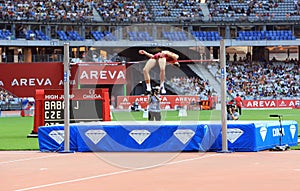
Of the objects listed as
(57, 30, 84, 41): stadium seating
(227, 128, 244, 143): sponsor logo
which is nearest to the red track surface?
(227, 128, 244, 143): sponsor logo

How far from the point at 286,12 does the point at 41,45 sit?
24.6 metres

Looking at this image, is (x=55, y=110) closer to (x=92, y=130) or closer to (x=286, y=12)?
(x=92, y=130)

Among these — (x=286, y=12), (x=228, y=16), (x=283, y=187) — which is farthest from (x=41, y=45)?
(x=283, y=187)

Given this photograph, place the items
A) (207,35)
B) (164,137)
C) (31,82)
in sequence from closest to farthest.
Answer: (164,137), (31,82), (207,35)

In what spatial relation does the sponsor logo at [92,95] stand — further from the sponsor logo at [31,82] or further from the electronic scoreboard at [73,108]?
the sponsor logo at [31,82]

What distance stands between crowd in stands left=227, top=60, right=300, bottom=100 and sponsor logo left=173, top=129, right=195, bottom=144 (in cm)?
4095

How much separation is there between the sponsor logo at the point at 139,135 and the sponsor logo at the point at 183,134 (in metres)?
0.70

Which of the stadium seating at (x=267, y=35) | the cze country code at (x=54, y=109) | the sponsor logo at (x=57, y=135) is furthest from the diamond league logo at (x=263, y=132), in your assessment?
the stadium seating at (x=267, y=35)

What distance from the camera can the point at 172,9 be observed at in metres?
71.1

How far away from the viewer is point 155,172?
1349cm

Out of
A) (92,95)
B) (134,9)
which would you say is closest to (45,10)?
(134,9)

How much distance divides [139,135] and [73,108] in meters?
6.21

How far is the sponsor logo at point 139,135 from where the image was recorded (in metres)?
18.0

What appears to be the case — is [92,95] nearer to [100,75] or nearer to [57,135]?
[57,135]
